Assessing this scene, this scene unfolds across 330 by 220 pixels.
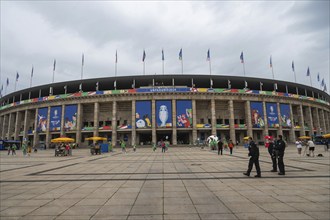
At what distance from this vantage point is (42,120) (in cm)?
6084

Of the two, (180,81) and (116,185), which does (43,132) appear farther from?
(116,185)

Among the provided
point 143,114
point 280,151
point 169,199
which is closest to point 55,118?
point 143,114

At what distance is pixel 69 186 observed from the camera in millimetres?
8000

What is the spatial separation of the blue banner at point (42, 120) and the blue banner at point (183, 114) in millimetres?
38951

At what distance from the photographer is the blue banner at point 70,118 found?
5724cm

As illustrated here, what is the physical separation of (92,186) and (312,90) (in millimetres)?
82895

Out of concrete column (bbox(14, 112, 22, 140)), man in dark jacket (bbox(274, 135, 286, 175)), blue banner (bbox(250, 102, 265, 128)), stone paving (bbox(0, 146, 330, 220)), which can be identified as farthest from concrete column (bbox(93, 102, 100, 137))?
man in dark jacket (bbox(274, 135, 286, 175))

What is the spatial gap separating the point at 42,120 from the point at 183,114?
137 ft

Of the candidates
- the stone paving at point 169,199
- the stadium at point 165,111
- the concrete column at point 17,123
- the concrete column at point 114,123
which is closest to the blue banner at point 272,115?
the stadium at point 165,111

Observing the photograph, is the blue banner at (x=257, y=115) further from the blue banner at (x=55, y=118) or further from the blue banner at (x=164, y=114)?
the blue banner at (x=55, y=118)

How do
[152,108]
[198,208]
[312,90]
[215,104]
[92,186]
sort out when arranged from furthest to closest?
[312,90] → [215,104] → [152,108] → [92,186] → [198,208]

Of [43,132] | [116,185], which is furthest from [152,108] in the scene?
[116,185]

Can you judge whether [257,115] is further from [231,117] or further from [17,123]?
[17,123]

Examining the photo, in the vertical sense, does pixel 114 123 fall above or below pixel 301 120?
below
